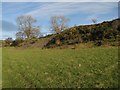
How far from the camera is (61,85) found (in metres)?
17.5

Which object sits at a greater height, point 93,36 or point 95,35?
point 95,35

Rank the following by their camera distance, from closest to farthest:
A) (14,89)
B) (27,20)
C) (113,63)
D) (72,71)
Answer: (14,89), (72,71), (113,63), (27,20)

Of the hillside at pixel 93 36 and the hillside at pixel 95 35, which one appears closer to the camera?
the hillside at pixel 93 36

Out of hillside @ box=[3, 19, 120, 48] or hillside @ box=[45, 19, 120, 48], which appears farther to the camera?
hillside @ box=[45, 19, 120, 48]

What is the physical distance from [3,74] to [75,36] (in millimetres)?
42570

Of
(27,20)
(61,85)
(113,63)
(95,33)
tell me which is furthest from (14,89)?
(27,20)

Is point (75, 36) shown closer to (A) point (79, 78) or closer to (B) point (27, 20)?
(A) point (79, 78)

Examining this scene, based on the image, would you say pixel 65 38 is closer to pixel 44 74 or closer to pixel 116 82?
pixel 44 74

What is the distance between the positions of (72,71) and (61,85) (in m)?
4.60

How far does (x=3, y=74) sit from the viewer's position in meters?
24.8

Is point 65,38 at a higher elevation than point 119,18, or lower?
lower

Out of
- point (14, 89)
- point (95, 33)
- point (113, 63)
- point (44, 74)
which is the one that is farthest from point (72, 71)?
point (95, 33)

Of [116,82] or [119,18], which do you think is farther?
[119,18]

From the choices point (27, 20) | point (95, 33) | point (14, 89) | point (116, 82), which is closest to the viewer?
point (116, 82)
